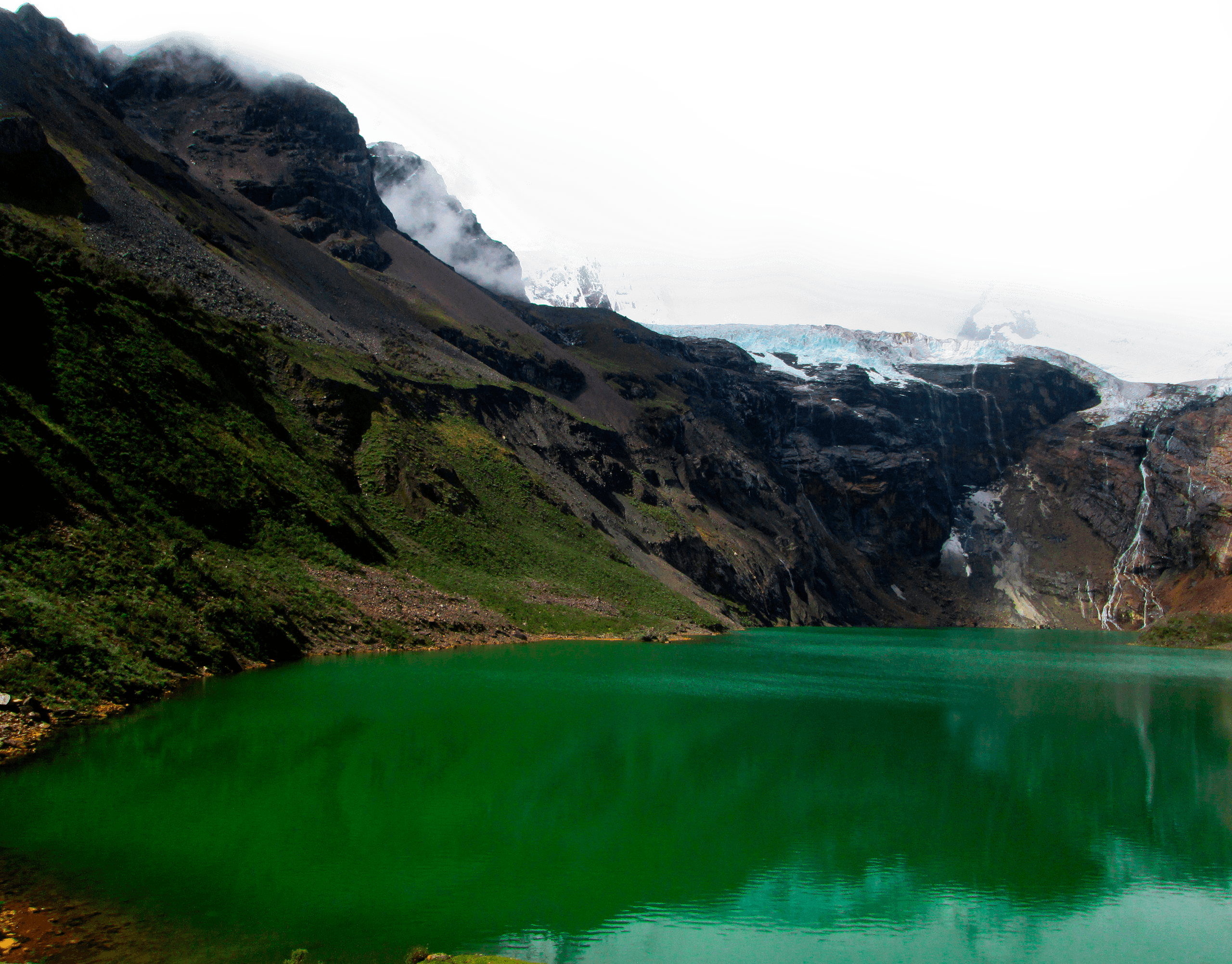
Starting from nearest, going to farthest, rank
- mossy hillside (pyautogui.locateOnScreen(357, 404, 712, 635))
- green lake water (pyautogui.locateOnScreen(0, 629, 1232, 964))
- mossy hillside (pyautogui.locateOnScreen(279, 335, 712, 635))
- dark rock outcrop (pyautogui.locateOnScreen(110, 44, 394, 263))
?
green lake water (pyautogui.locateOnScreen(0, 629, 1232, 964)), mossy hillside (pyautogui.locateOnScreen(357, 404, 712, 635)), mossy hillside (pyautogui.locateOnScreen(279, 335, 712, 635)), dark rock outcrop (pyautogui.locateOnScreen(110, 44, 394, 263))

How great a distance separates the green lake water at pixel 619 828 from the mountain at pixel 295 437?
6900 millimetres

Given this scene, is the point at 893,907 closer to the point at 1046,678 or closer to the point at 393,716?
the point at 393,716

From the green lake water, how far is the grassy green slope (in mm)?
3570

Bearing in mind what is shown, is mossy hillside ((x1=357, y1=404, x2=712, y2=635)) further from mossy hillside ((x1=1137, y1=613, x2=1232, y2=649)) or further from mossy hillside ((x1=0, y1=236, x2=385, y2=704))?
mossy hillside ((x1=1137, y1=613, x2=1232, y2=649))

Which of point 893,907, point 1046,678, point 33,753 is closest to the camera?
point 893,907

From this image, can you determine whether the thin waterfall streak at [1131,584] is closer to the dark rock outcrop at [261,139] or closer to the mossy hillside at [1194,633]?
the mossy hillside at [1194,633]

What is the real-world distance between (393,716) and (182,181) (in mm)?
93422

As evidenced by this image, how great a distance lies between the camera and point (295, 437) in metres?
65.1

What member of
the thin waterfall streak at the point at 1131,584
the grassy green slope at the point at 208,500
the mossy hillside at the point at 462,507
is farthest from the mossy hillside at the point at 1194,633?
the grassy green slope at the point at 208,500

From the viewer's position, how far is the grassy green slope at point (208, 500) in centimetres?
2892

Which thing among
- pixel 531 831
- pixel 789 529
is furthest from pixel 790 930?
pixel 789 529

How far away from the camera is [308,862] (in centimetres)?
1547

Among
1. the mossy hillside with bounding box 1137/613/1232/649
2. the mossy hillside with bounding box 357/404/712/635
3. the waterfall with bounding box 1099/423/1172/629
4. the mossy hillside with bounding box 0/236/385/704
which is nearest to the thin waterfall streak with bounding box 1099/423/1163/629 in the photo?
the waterfall with bounding box 1099/423/1172/629

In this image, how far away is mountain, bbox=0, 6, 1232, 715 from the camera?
112 feet
